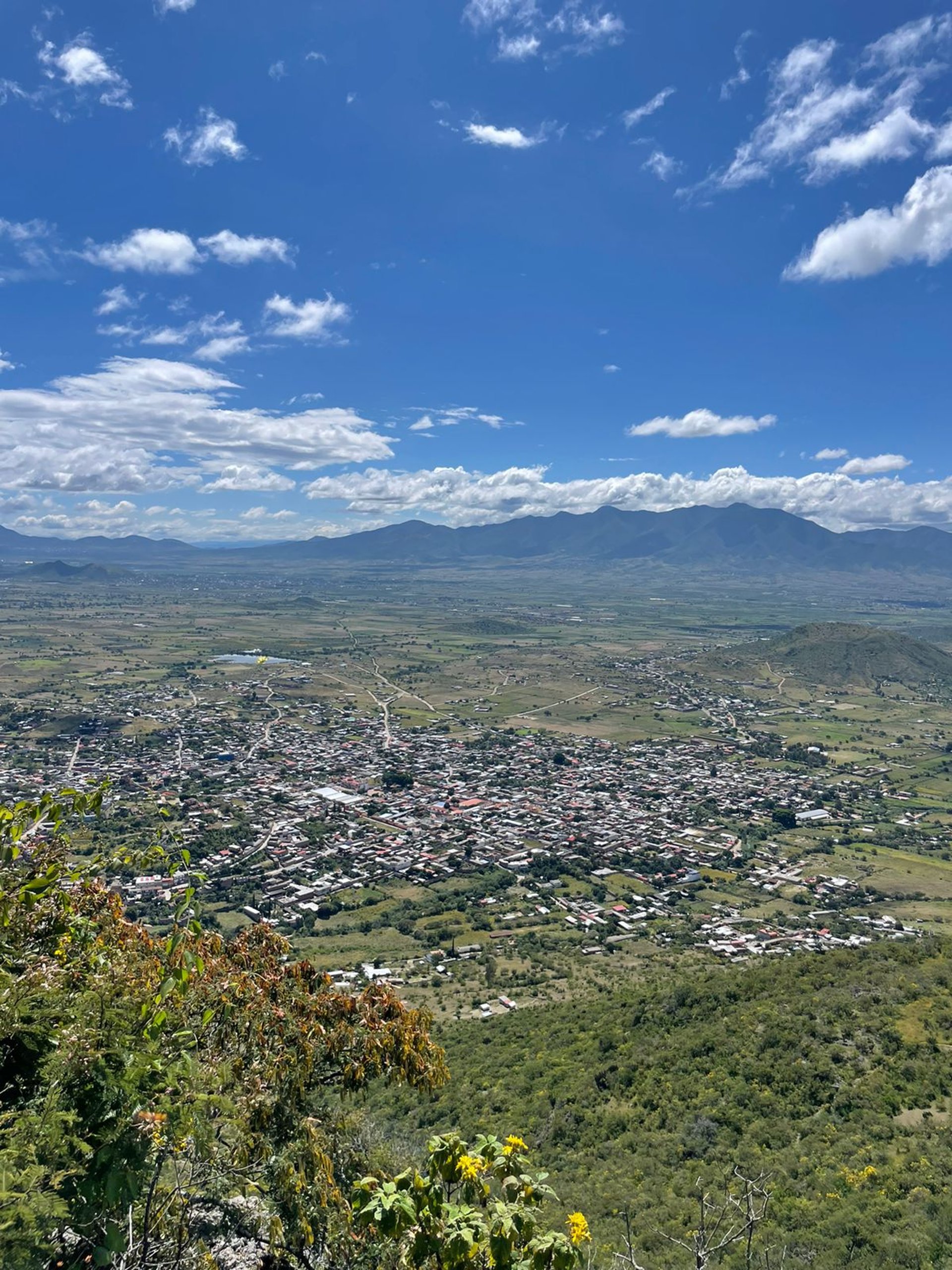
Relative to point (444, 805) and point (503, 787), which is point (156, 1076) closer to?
point (444, 805)

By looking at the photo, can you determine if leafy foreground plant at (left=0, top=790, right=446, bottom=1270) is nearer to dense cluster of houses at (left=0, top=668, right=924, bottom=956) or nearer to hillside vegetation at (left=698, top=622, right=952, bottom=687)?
dense cluster of houses at (left=0, top=668, right=924, bottom=956)

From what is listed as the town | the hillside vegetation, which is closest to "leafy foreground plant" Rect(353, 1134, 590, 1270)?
the town

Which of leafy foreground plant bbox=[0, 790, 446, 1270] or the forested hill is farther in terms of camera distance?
the forested hill

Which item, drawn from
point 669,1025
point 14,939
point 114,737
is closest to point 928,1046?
point 669,1025

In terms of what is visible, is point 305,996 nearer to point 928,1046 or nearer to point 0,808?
point 0,808

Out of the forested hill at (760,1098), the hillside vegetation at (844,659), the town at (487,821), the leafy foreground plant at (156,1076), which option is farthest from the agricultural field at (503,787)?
the forested hill at (760,1098)

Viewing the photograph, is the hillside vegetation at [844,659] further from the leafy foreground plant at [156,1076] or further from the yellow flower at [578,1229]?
the yellow flower at [578,1229]

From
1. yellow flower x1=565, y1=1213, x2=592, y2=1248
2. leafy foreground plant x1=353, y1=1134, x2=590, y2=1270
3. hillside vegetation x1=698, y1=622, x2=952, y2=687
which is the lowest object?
hillside vegetation x1=698, y1=622, x2=952, y2=687
